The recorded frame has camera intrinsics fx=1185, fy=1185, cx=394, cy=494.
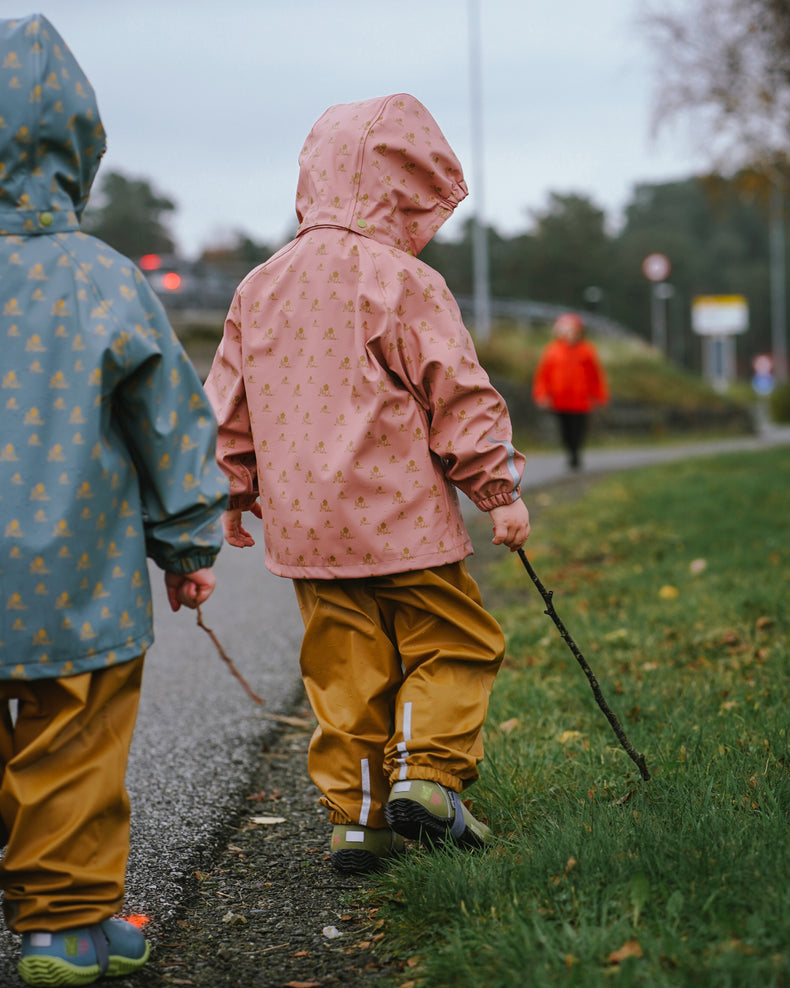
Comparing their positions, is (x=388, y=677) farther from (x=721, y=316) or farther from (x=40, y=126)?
(x=721, y=316)

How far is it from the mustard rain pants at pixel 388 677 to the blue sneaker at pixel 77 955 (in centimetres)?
70

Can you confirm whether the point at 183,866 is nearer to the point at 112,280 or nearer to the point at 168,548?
the point at 168,548

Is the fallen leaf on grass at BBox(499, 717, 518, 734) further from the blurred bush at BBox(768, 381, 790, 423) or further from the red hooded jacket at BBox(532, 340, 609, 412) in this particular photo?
the blurred bush at BBox(768, 381, 790, 423)

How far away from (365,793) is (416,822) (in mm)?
193

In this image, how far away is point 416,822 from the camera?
2.66m

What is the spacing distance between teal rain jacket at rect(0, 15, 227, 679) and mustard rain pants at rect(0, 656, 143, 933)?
85 mm

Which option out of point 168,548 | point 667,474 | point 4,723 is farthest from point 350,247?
point 667,474

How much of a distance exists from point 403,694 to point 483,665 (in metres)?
0.21

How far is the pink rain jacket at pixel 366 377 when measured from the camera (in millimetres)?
2695

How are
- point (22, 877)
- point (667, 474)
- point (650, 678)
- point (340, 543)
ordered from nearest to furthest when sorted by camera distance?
point (22, 877) < point (340, 543) < point (650, 678) < point (667, 474)

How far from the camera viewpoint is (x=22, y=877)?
2.13m

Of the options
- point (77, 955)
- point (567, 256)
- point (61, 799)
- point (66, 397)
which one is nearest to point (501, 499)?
point (66, 397)

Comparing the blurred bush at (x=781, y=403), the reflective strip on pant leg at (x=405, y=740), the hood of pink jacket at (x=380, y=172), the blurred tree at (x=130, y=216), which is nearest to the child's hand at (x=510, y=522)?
the reflective strip on pant leg at (x=405, y=740)

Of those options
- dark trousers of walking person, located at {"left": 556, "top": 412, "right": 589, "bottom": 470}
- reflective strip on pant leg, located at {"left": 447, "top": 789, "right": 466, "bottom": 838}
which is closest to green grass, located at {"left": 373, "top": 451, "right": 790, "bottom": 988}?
reflective strip on pant leg, located at {"left": 447, "top": 789, "right": 466, "bottom": 838}
